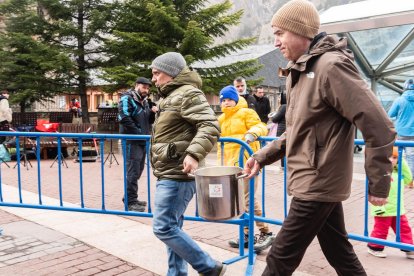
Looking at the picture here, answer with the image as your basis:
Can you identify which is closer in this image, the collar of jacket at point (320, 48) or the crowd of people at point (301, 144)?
the crowd of people at point (301, 144)

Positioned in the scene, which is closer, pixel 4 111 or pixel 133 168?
pixel 133 168

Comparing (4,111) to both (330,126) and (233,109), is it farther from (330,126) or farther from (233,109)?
(330,126)

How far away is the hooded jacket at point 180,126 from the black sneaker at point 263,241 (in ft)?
5.16

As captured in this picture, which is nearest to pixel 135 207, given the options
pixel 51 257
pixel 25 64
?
pixel 51 257

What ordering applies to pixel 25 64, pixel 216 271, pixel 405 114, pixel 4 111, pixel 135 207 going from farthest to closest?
pixel 25 64 → pixel 4 111 → pixel 405 114 → pixel 135 207 → pixel 216 271

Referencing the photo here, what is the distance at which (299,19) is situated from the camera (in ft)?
7.79

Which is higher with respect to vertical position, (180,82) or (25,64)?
(25,64)

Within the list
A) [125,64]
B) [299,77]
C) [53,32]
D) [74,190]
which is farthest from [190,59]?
[299,77]

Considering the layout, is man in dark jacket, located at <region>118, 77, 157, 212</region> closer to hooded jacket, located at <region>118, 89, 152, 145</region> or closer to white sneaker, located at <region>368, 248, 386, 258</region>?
hooded jacket, located at <region>118, 89, 152, 145</region>

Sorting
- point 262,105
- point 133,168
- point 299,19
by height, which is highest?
point 299,19

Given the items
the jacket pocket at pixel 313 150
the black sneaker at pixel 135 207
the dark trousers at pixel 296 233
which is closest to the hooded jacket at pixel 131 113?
the black sneaker at pixel 135 207

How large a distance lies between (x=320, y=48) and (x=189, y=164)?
121cm

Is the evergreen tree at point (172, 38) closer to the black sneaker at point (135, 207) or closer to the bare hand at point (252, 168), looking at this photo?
the black sneaker at point (135, 207)

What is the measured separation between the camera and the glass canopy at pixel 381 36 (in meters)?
9.98
